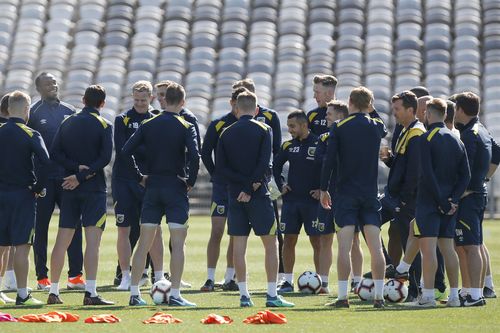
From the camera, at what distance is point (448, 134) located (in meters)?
11.8

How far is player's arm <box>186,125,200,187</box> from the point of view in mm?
11766

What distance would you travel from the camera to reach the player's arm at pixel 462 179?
38.5 feet

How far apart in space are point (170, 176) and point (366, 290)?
244cm

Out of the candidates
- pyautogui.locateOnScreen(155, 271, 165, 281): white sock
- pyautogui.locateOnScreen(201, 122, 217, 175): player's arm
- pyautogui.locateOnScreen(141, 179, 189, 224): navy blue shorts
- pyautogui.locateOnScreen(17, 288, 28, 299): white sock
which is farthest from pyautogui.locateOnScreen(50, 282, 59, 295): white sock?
pyautogui.locateOnScreen(201, 122, 217, 175): player's arm

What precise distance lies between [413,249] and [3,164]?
4.22 m

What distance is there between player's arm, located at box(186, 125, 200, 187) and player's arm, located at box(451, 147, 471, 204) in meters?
2.50

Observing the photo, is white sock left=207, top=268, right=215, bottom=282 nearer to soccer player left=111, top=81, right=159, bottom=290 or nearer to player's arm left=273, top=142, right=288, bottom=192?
soccer player left=111, top=81, right=159, bottom=290

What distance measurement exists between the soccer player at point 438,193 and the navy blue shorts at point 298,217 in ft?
7.28

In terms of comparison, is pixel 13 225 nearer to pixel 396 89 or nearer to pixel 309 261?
pixel 309 261

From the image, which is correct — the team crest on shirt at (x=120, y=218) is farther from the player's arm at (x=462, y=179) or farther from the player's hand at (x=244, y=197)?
the player's arm at (x=462, y=179)

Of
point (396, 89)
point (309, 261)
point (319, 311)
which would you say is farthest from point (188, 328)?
point (396, 89)

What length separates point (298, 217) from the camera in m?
14.0

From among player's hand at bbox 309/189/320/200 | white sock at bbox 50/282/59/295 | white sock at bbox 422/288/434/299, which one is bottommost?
white sock at bbox 50/282/59/295

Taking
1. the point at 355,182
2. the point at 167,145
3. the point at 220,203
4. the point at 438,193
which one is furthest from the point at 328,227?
the point at 167,145
